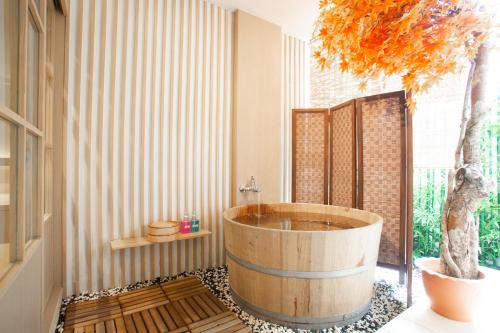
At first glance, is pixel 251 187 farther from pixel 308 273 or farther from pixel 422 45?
pixel 422 45

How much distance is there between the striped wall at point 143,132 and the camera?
7.72 feet

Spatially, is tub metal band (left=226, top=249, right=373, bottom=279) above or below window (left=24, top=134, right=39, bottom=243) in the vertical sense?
below

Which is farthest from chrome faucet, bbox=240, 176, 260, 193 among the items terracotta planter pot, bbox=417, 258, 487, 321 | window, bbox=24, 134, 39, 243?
window, bbox=24, 134, 39, 243

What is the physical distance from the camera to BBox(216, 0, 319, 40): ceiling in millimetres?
3059

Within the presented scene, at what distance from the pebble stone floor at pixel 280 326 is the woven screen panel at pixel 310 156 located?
1254mm

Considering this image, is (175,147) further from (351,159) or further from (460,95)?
(460,95)

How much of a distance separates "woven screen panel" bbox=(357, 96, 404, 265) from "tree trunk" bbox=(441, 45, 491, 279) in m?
0.80

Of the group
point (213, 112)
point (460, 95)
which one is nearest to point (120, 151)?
point (213, 112)

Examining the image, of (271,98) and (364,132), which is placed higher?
(271,98)

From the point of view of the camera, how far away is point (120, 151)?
2.54 meters

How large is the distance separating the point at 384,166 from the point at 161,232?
248 cm

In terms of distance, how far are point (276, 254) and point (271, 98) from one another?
2347mm

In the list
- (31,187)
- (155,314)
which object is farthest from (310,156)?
(31,187)

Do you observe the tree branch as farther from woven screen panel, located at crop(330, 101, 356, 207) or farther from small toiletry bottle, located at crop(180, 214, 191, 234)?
small toiletry bottle, located at crop(180, 214, 191, 234)
